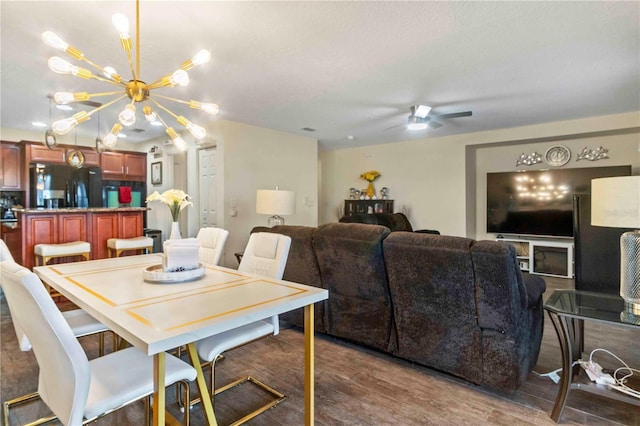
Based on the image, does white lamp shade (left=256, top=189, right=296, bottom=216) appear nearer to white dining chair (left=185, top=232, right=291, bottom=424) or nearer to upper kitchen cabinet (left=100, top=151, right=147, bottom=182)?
white dining chair (left=185, top=232, right=291, bottom=424)

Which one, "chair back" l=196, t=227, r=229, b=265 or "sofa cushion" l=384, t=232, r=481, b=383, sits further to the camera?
"chair back" l=196, t=227, r=229, b=265

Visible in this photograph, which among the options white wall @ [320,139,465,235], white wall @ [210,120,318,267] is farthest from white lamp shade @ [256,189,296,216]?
white wall @ [320,139,465,235]

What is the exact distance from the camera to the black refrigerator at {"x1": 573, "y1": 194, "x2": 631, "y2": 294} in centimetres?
270

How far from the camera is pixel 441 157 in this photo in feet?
20.9

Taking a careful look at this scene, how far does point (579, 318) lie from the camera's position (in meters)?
1.76

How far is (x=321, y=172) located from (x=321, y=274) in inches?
219

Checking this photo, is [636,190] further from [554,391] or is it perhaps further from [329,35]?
[329,35]

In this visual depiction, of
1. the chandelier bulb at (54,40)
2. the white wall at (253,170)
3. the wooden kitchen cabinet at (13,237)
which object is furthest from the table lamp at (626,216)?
the wooden kitchen cabinet at (13,237)

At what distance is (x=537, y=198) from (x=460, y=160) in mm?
1388

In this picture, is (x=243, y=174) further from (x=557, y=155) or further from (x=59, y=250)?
(x=557, y=155)

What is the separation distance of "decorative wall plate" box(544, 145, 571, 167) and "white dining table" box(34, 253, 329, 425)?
562 cm

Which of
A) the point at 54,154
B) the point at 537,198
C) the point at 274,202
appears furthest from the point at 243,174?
the point at 537,198

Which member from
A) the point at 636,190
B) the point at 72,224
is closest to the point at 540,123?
the point at 636,190

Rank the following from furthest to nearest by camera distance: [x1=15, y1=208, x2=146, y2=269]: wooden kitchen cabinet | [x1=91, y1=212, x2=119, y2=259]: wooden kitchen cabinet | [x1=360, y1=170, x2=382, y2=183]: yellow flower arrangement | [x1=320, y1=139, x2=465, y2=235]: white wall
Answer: [x1=360, y1=170, x2=382, y2=183]: yellow flower arrangement, [x1=320, y1=139, x2=465, y2=235]: white wall, [x1=91, y1=212, x2=119, y2=259]: wooden kitchen cabinet, [x1=15, y1=208, x2=146, y2=269]: wooden kitchen cabinet
